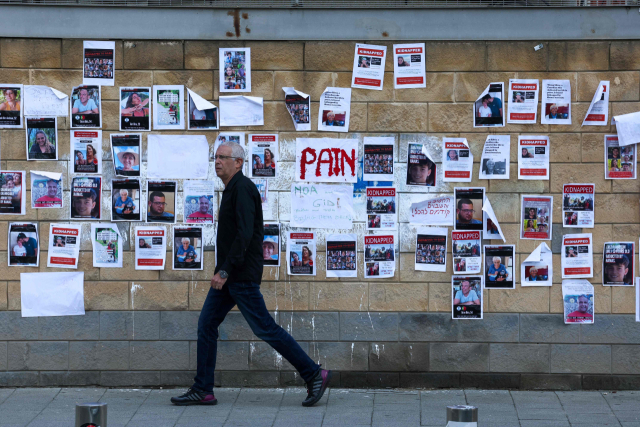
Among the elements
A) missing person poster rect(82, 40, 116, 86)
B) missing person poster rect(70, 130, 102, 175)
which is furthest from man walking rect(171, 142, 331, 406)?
missing person poster rect(82, 40, 116, 86)

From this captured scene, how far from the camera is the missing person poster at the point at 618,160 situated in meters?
6.36

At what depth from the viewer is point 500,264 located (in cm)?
645

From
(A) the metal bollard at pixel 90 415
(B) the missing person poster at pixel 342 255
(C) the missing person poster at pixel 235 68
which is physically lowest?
(A) the metal bollard at pixel 90 415

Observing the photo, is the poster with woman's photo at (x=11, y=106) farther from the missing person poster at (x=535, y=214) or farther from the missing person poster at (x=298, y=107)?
the missing person poster at (x=535, y=214)

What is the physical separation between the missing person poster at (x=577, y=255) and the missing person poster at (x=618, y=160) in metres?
0.53

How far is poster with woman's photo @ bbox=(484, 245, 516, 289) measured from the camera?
644cm

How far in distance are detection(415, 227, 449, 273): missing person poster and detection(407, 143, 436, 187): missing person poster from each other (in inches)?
15.0

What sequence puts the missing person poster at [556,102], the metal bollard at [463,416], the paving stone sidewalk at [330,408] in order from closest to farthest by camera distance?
the metal bollard at [463,416], the paving stone sidewalk at [330,408], the missing person poster at [556,102]

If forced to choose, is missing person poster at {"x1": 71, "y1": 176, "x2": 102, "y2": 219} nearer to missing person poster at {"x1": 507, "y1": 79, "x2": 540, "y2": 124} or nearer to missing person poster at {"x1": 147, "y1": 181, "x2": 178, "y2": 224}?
missing person poster at {"x1": 147, "y1": 181, "x2": 178, "y2": 224}

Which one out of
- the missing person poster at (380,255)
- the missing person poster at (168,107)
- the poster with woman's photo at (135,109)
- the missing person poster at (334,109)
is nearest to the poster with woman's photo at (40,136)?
the poster with woman's photo at (135,109)

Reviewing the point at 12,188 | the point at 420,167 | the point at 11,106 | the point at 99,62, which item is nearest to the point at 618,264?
the point at 420,167

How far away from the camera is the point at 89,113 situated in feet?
21.2

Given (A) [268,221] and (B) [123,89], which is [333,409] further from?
(B) [123,89]

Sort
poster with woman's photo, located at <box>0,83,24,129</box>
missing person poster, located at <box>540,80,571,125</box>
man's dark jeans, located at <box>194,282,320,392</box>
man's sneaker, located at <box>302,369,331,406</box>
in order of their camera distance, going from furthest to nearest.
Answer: poster with woman's photo, located at <box>0,83,24,129</box>, missing person poster, located at <box>540,80,571,125</box>, man's sneaker, located at <box>302,369,331,406</box>, man's dark jeans, located at <box>194,282,320,392</box>
